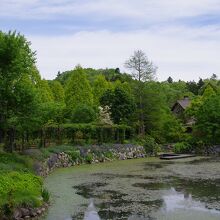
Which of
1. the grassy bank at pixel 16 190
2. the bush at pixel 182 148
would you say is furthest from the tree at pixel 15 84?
the bush at pixel 182 148

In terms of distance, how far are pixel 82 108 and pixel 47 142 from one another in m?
8.32

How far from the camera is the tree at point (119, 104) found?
167 ft

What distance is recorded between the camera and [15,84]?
87.0 ft

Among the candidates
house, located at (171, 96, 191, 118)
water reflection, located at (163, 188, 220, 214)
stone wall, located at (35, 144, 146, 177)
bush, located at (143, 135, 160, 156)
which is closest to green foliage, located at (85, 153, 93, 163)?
stone wall, located at (35, 144, 146, 177)

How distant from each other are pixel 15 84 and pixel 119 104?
2549cm

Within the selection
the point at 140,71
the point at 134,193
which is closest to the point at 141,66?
the point at 140,71

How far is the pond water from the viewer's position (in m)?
17.4

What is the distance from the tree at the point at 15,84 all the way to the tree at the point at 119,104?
79.1ft

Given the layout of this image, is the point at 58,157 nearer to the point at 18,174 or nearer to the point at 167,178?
the point at 167,178

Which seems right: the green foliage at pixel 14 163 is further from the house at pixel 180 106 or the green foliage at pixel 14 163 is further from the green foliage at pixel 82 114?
the house at pixel 180 106

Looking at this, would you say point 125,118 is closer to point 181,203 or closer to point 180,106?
point 180,106

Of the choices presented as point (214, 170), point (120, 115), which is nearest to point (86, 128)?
point (120, 115)

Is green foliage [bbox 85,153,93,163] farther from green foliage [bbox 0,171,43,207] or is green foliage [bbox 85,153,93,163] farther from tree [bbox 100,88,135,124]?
green foliage [bbox 0,171,43,207]

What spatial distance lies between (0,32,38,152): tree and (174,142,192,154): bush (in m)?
24.9
